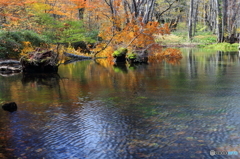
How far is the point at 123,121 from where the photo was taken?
544cm

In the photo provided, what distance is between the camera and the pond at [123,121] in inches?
164

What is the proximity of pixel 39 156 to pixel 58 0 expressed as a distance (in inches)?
936

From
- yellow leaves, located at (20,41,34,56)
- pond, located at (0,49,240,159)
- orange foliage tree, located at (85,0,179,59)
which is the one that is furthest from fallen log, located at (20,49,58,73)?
orange foliage tree, located at (85,0,179,59)

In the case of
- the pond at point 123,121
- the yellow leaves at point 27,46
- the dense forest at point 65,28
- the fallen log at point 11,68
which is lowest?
the pond at point 123,121

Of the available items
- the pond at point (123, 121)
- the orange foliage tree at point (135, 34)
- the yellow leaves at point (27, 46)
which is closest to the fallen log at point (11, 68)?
the yellow leaves at point (27, 46)

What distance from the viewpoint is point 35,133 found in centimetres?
489

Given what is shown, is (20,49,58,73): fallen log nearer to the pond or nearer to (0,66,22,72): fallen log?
(0,66,22,72): fallen log

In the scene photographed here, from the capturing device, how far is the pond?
4.16 m

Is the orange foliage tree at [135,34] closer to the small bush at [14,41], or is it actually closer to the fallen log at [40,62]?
the small bush at [14,41]

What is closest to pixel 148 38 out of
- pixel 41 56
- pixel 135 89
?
pixel 41 56

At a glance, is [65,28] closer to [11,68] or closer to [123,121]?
[11,68]

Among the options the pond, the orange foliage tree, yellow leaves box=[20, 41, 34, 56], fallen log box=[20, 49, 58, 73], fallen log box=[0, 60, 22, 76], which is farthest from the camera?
the orange foliage tree

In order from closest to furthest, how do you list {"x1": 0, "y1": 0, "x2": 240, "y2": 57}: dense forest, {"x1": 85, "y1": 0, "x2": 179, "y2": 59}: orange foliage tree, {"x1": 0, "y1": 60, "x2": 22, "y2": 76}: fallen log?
{"x1": 0, "y1": 60, "x2": 22, "y2": 76}: fallen log
{"x1": 0, "y1": 0, "x2": 240, "y2": 57}: dense forest
{"x1": 85, "y1": 0, "x2": 179, "y2": 59}: orange foliage tree

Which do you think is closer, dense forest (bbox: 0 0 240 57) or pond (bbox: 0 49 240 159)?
pond (bbox: 0 49 240 159)
